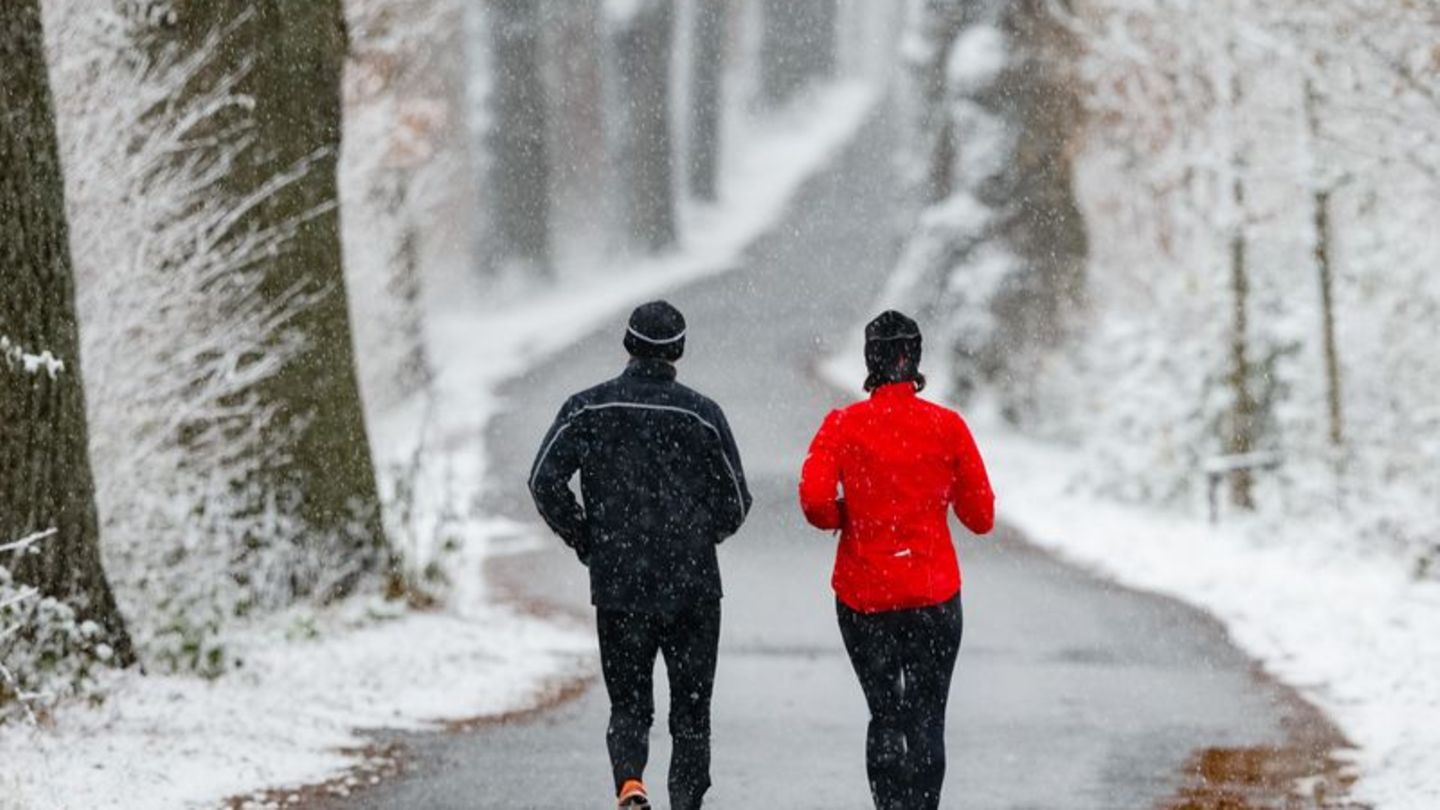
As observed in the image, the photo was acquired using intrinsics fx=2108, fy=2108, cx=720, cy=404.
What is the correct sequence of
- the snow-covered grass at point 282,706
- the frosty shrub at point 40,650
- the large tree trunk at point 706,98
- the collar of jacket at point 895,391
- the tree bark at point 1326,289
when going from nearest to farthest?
1. the collar of jacket at point 895,391
2. the snow-covered grass at point 282,706
3. the frosty shrub at point 40,650
4. the tree bark at point 1326,289
5. the large tree trunk at point 706,98

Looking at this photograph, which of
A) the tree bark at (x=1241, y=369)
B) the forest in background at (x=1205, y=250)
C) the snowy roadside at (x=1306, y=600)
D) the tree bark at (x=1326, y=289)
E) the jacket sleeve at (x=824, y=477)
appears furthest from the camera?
the tree bark at (x=1241, y=369)

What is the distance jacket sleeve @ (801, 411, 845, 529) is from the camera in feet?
22.4

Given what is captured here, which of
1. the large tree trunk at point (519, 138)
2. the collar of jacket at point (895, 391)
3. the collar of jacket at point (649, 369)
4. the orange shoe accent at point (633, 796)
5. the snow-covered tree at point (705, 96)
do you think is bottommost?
the orange shoe accent at point (633, 796)

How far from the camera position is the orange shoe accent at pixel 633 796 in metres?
6.98

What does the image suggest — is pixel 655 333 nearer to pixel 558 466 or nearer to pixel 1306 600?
pixel 558 466

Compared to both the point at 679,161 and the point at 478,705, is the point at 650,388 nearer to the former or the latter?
the point at 478,705

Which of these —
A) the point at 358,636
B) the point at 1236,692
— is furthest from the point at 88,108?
the point at 1236,692

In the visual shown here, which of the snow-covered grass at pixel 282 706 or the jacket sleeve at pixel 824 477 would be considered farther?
the snow-covered grass at pixel 282 706

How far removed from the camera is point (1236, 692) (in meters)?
11.7

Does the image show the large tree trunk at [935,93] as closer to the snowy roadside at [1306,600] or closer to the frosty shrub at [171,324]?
the snowy roadside at [1306,600]

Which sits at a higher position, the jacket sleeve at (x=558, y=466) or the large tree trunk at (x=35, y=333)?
the large tree trunk at (x=35, y=333)

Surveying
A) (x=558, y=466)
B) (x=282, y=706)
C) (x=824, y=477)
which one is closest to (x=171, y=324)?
(x=282, y=706)

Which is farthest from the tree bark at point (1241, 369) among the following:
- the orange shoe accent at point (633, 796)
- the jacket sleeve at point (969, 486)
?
the orange shoe accent at point (633, 796)

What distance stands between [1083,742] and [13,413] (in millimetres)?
5188
